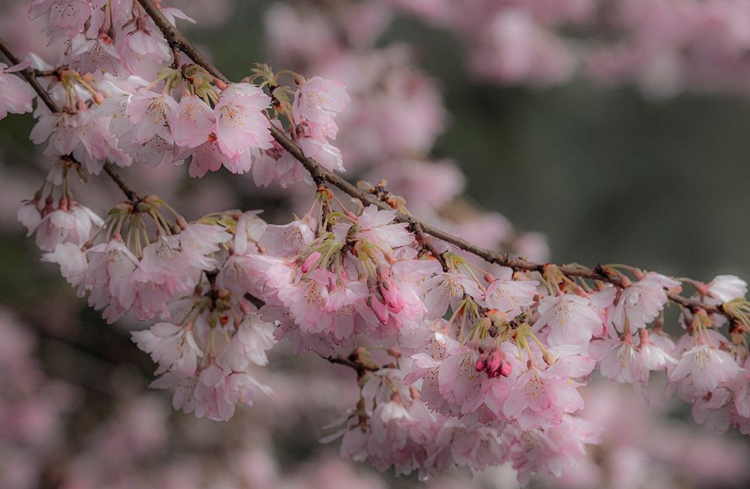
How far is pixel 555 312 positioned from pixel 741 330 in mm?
209

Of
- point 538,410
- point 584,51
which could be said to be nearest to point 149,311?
point 538,410

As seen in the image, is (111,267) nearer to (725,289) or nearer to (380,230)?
(380,230)

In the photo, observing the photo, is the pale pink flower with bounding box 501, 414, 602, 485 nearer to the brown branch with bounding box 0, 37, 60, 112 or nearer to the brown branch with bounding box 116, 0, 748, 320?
the brown branch with bounding box 116, 0, 748, 320

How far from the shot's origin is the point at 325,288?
0.65 m

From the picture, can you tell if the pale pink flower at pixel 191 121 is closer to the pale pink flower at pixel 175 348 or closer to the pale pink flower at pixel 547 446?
the pale pink flower at pixel 175 348

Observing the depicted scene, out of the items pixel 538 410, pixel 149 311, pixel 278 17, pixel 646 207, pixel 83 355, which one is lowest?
pixel 83 355

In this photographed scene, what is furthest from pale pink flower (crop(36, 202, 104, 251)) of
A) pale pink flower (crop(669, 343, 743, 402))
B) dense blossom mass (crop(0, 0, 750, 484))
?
pale pink flower (crop(669, 343, 743, 402))

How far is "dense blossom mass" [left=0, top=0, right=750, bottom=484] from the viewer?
673 millimetres

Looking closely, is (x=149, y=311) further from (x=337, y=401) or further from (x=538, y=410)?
(x=337, y=401)

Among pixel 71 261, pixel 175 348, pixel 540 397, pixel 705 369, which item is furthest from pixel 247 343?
pixel 705 369

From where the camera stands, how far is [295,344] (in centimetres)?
72

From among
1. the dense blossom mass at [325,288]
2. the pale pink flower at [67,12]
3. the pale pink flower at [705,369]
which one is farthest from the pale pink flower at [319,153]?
the pale pink flower at [705,369]

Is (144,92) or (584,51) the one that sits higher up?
(144,92)

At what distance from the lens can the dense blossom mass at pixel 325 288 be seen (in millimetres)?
673
